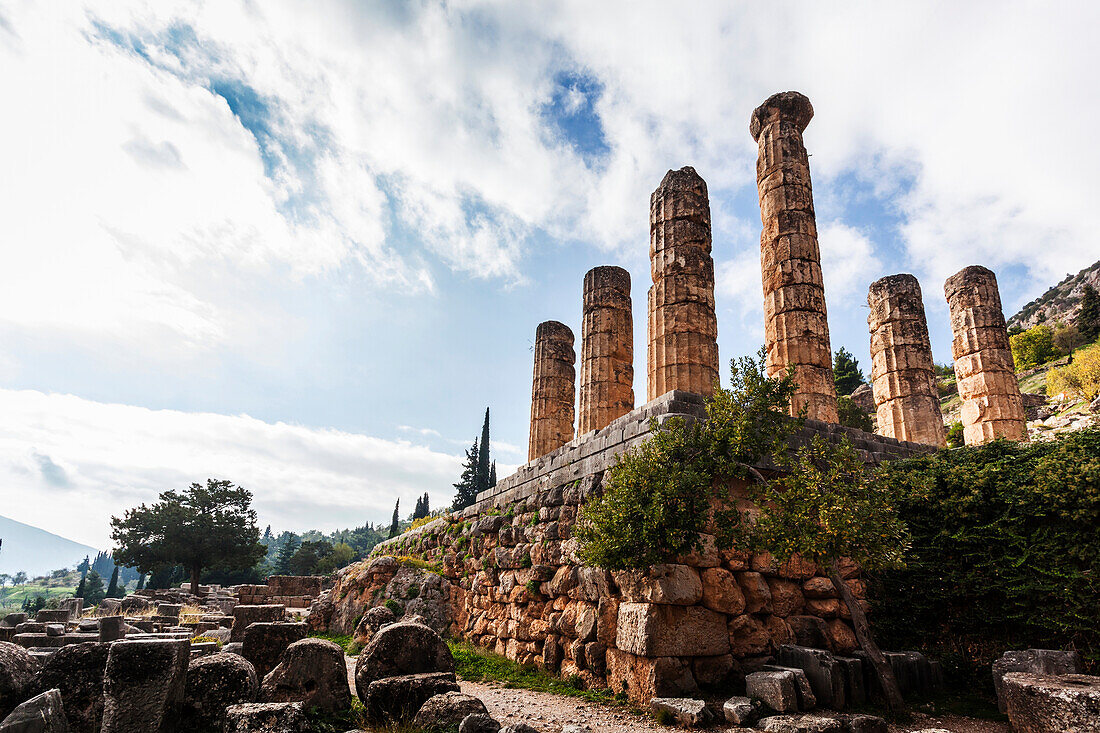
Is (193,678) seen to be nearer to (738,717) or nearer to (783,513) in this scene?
(738,717)

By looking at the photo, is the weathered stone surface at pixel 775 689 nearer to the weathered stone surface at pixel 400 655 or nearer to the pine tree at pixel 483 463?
the weathered stone surface at pixel 400 655

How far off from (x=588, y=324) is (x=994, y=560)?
9480 millimetres

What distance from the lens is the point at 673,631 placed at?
235 inches

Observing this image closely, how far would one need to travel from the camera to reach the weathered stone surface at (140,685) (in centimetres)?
480

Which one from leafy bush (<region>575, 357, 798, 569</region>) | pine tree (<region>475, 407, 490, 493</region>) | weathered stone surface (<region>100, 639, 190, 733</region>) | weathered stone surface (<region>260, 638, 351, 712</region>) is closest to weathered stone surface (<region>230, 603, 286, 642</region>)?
weathered stone surface (<region>260, 638, 351, 712</region>)

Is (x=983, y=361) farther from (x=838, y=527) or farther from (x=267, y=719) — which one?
(x=267, y=719)

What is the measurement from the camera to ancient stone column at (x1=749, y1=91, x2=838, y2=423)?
37.7 ft

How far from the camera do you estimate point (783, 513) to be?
19.9ft

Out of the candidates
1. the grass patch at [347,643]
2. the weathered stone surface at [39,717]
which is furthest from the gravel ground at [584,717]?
the grass patch at [347,643]

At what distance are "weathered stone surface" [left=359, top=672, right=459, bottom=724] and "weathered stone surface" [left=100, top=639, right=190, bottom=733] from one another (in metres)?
1.67

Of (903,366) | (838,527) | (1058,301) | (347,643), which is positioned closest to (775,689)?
(838,527)

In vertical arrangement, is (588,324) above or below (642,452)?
above

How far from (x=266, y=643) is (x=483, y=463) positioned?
3321 centimetres

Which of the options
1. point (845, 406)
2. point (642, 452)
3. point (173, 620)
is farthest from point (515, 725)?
point (845, 406)
